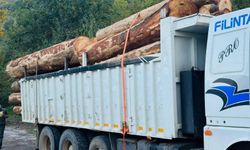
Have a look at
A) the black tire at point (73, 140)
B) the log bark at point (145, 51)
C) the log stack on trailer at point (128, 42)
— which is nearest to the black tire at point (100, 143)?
the black tire at point (73, 140)

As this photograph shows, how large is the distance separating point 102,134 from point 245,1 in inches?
501

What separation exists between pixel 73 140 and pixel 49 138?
154 cm

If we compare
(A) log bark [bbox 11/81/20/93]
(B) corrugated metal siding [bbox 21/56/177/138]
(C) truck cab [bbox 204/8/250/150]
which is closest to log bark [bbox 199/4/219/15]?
(B) corrugated metal siding [bbox 21/56/177/138]

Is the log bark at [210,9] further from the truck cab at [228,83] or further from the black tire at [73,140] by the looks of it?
the black tire at [73,140]

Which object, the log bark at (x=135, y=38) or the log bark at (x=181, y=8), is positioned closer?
the log bark at (x=181, y=8)

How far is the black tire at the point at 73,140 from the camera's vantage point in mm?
8023

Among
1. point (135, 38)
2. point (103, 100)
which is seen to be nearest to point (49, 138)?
point (103, 100)

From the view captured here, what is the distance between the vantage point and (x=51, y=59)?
10352mm

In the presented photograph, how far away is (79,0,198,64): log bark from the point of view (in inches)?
259

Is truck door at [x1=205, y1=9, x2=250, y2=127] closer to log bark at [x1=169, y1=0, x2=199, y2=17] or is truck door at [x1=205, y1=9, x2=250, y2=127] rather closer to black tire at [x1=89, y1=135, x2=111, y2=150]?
log bark at [x1=169, y1=0, x2=199, y2=17]

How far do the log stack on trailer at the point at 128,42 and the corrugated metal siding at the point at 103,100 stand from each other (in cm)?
55

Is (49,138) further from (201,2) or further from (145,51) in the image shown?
(201,2)

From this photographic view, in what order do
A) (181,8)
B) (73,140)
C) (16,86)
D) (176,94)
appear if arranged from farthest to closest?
1. (16,86)
2. (73,140)
3. (181,8)
4. (176,94)

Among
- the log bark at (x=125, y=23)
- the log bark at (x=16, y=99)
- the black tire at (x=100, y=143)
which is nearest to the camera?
the log bark at (x=125, y=23)
